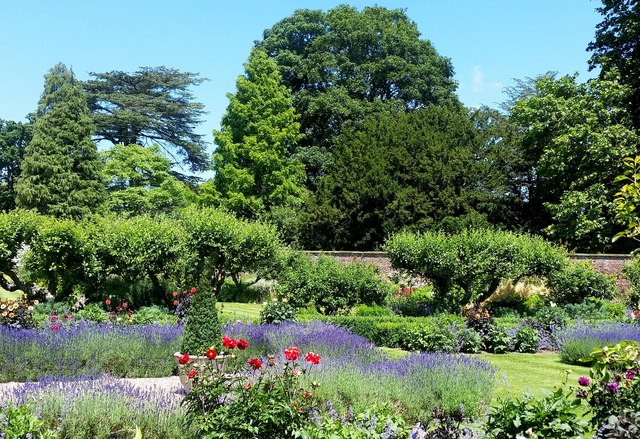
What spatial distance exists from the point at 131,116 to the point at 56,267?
2102 centimetres

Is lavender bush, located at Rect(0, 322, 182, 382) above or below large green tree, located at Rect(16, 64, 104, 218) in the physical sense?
below

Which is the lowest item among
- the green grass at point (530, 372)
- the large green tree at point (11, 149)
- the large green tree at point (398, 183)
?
the green grass at point (530, 372)

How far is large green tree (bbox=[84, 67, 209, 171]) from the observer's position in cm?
3616

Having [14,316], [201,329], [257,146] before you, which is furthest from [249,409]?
[257,146]

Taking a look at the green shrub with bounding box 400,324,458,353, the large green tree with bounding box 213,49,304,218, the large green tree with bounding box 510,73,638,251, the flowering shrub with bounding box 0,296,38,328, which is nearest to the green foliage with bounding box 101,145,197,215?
the large green tree with bounding box 213,49,304,218

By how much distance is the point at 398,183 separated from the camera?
28.0m

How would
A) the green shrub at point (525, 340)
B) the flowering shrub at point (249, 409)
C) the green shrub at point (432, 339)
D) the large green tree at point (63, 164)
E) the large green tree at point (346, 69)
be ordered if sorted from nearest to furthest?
the flowering shrub at point (249, 409) < the green shrub at point (432, 339) < the green shrub at point (525, 340) < the large green tree at point (63, 164) < the large green tree at point (346, 69)

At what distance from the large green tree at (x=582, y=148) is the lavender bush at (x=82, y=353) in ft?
56.9

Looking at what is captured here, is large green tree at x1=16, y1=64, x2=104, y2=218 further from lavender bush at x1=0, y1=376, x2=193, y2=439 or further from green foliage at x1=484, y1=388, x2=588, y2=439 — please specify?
green foliage at x1=484, y1=388, x2=588, y2=439

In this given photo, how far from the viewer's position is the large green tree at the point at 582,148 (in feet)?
73.7

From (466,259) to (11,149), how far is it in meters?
39.1

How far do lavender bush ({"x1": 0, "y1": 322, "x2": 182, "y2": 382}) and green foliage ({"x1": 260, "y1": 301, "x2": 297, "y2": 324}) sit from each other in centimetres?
315

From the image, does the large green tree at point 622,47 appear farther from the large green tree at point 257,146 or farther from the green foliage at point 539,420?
the green foliage at point 539,420

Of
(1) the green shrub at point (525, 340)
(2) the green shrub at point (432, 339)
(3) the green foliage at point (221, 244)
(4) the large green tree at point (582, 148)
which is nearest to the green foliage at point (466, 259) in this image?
→ (3) the green foliage at point (221, 244)
